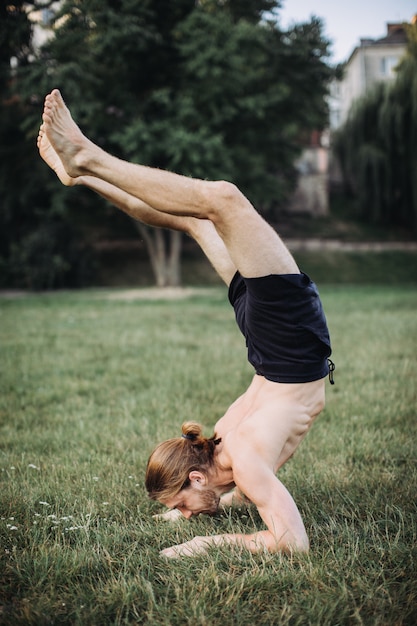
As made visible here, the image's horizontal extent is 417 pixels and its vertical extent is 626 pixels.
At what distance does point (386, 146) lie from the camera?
27.9 metres

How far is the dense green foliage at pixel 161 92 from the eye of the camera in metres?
17.8

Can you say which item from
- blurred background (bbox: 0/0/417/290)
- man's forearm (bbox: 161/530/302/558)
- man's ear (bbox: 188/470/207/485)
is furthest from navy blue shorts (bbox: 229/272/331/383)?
blurred background (bbox: 0/0/417/290)

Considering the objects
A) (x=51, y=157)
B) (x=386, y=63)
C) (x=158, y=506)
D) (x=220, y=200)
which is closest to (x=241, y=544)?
(x=158, y=506)

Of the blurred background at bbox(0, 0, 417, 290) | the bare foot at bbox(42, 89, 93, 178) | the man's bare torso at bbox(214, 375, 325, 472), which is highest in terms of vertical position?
the blurred background at bbox(0, 0, 417, 290)

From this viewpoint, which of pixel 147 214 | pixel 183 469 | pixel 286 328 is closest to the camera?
pixel 286 328

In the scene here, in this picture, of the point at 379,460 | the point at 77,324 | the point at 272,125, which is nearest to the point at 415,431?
the point at 379,460

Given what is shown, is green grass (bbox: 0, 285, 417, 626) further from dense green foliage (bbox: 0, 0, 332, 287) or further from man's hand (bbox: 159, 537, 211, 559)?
dense green foliage (bbox: 0, 0, 332, 287)

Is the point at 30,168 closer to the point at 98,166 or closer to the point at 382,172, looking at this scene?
the point at 382,172

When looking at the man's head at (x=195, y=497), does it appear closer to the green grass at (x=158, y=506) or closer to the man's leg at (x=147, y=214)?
the green grass at (x=158, y=506)

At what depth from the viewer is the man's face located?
2.97m

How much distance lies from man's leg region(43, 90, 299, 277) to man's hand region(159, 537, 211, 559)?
125 centimetres

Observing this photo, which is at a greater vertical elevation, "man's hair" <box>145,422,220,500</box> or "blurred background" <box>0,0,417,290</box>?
"blurred background" <box>0,0,417,290</box>

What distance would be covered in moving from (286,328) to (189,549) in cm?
110

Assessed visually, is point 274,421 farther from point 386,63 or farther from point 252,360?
point 386,63
